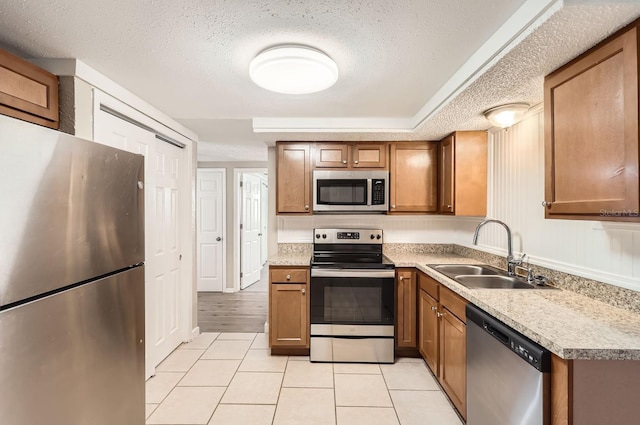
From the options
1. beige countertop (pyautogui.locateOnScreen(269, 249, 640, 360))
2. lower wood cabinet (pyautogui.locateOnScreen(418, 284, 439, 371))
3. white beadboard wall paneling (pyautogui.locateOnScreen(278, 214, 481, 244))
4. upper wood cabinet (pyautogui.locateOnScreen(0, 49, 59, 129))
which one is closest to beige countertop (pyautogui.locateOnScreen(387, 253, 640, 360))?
beige countertop (pyautogui.locateOnScreen(269, 249, 640, 360))

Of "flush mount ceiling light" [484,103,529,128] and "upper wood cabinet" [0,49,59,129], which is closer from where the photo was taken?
"upper wood cabinet" [0,49,59,129]

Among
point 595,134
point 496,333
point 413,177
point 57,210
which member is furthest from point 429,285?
point 57,210

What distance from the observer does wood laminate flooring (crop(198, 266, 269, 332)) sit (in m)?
3.64

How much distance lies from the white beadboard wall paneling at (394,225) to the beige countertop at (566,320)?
4.43ft

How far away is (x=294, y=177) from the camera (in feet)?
10.3

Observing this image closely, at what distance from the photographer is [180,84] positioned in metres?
2.11

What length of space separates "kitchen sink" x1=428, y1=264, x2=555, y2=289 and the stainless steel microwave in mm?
874

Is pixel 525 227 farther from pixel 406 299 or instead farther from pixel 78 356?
pixel 78 356

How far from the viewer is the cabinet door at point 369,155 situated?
3.15 metres

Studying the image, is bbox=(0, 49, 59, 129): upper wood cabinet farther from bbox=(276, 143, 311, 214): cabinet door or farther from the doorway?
the doorway

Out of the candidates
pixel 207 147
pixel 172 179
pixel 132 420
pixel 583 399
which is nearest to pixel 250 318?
pixel 172 179

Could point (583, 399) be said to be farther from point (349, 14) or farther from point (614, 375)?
point (349, 14)

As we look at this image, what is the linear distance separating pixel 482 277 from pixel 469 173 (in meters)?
0.97

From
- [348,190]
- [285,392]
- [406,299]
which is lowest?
[285,392]
